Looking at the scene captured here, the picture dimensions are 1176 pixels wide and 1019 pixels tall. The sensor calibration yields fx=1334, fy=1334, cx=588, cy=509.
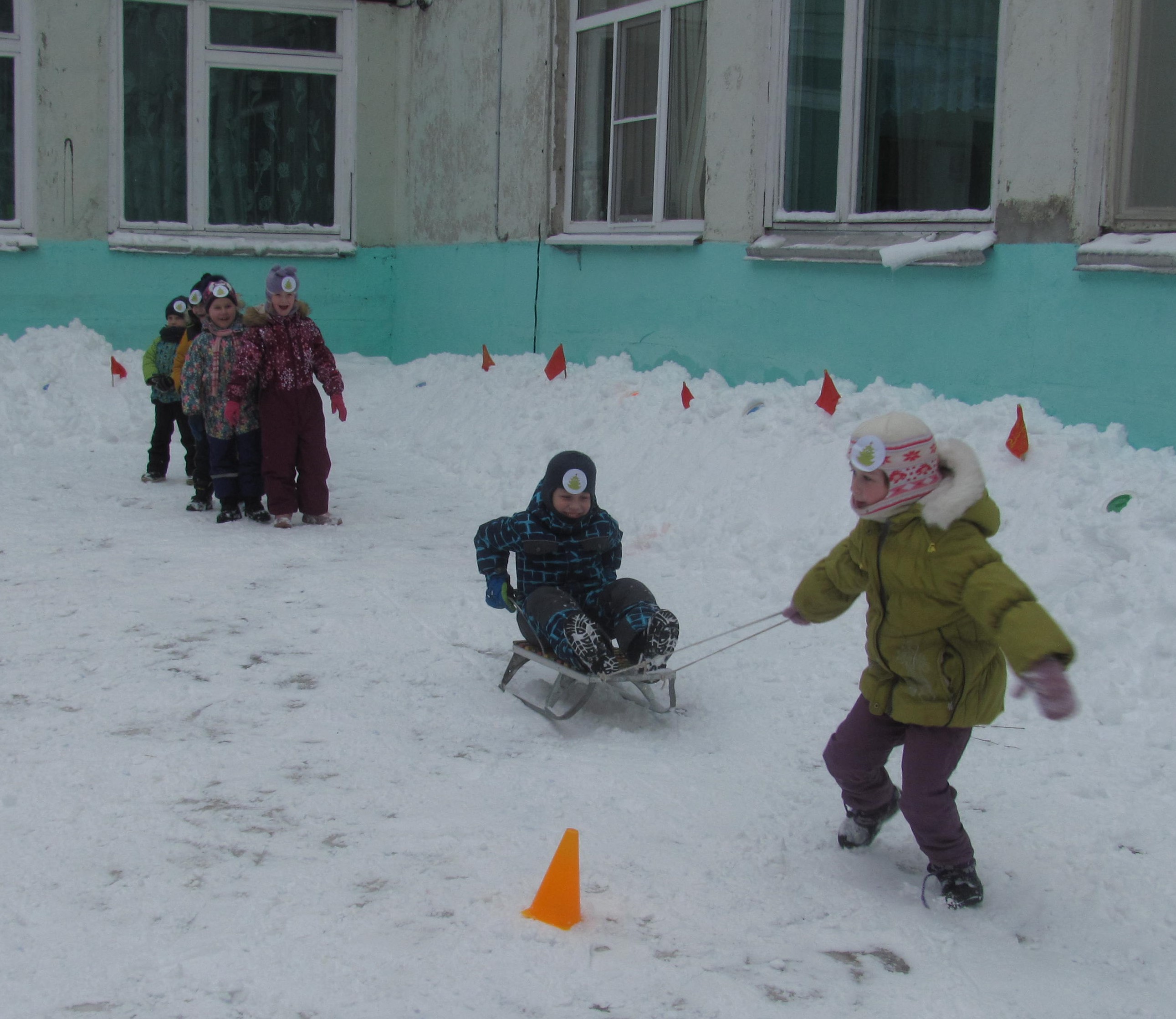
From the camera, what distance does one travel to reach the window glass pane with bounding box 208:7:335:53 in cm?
1327

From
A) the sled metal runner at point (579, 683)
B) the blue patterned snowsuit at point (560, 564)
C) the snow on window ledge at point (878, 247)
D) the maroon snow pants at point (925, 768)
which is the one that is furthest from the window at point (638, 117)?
the maroon snow pants at point (925, 768)

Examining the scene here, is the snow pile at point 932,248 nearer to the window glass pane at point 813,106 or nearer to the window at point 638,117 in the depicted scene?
the window glass pane at point 813,106

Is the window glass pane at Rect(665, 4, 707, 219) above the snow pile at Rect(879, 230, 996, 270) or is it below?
above

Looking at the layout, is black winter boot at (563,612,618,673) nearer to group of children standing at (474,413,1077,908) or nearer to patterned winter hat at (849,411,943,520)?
group of children standing at (474,413,1077,908)

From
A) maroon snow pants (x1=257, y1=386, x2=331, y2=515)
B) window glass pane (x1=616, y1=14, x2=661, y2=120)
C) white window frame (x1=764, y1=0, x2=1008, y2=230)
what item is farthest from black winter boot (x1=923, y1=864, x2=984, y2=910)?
window glass pane (x1=616, y1=14, x2=661, y2=120)

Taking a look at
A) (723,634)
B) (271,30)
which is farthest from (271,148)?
(723,634)

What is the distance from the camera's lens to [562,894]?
131 inches

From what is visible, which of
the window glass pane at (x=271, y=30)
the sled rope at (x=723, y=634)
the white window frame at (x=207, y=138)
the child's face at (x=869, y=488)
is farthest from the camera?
the window glass pane at (x=271, y=30)

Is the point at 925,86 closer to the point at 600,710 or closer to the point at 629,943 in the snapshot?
→ the point at 600,710

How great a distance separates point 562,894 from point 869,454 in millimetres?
1364

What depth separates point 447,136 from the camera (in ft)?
42.5

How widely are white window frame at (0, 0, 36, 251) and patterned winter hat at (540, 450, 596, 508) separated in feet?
31.2

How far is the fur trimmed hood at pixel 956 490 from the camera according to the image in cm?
337

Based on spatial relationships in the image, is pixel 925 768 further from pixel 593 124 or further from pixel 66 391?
pixel 66 391
